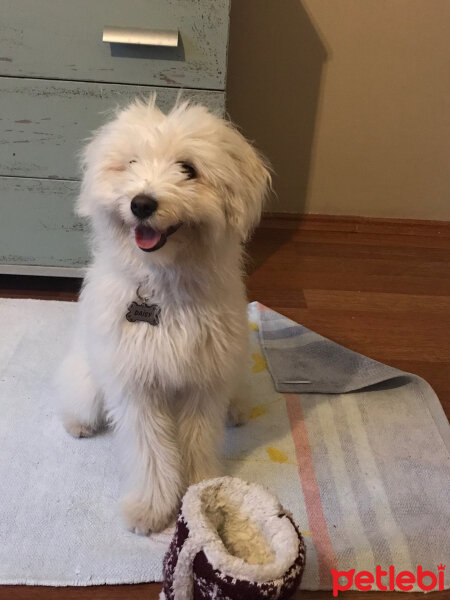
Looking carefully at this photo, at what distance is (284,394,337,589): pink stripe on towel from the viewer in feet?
3.58

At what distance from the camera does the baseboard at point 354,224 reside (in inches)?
101

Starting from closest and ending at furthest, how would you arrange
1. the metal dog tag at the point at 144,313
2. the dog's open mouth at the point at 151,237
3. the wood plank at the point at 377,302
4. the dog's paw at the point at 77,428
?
the dog's open mouth at the point at 151,237
the metal dog tag at the point at 144,313
the dog's paw at the point at 77,428
the wood plank at the point at 377,302

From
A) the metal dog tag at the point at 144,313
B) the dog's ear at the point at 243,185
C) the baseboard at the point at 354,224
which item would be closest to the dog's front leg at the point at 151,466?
the metal dog tag at the point at 144,313

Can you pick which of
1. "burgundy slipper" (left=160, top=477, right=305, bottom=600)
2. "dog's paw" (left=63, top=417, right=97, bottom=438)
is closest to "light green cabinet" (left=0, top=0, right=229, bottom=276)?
"dog's paw" (left=63, top=417, right=97, bottom=438)

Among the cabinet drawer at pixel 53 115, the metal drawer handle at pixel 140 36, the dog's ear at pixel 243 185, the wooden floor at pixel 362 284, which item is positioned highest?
the metal drawer handle at pixel 140 36

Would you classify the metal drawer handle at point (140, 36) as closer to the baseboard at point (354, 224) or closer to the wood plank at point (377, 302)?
the wood plank at point (377, 302)

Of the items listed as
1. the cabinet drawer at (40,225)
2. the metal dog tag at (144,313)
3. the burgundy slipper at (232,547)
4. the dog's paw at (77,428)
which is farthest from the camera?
the cabinet drawer at (40,225)

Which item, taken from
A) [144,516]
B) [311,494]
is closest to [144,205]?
[144,516]

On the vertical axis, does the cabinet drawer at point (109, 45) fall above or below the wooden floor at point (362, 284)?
above

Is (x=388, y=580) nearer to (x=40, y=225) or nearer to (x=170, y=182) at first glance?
(x=170, y=182)

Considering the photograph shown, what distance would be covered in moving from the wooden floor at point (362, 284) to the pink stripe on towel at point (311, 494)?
431 mm

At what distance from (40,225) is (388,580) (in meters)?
1.38

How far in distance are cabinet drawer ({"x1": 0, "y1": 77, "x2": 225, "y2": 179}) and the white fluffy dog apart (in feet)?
1.99

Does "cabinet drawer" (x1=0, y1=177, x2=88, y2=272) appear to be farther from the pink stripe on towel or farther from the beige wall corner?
the beige wall corner
